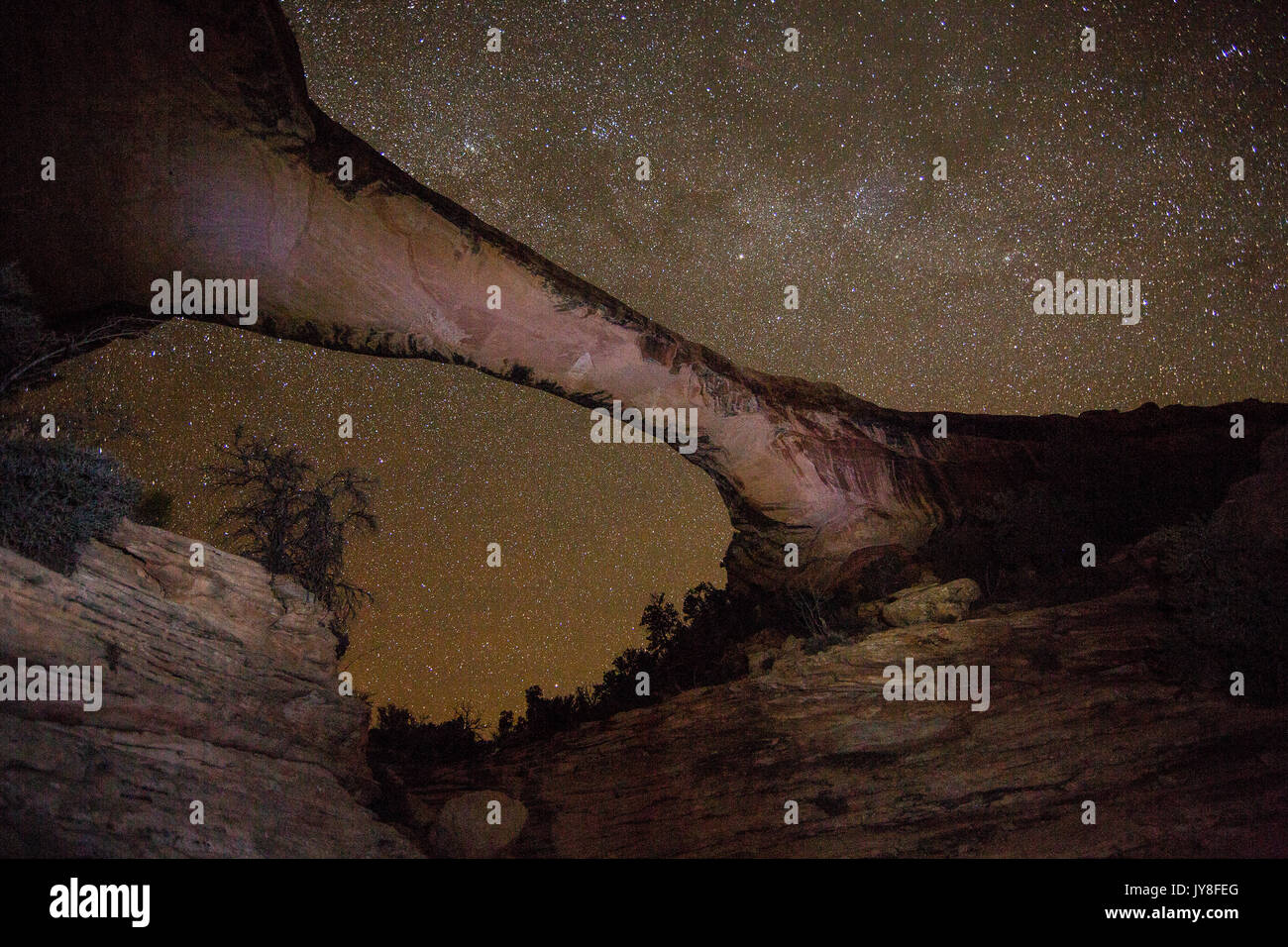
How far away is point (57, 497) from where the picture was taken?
8391 mm

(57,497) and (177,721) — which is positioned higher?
(57,497)

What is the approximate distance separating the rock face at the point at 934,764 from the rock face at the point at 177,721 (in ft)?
7.12

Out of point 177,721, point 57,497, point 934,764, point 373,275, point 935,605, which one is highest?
point 373,275

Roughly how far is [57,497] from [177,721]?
283cm

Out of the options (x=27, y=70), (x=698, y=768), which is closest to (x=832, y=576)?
(x=698, y=768)

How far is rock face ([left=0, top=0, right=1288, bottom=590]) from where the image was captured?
40.8 feet

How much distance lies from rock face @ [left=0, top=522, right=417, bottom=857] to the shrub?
272 millimetres

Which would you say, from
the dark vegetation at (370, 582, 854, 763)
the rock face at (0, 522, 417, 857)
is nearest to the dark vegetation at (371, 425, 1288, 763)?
the dark vegetation at (370, 582, 854, 763)

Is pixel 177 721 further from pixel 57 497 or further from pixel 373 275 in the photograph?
pixel 373 275

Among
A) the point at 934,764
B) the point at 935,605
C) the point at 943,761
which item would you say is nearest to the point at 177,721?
the point at 934,764

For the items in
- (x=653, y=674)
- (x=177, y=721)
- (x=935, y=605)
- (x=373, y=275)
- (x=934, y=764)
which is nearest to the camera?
(x=177, y=721)

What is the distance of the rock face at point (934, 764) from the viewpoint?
912cm

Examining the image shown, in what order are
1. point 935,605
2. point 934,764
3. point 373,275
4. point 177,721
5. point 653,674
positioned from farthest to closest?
point 653,674 < point 373,275 < point 935,605 < point 934,764 < point 177,721

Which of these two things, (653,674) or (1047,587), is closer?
(1047,587)
